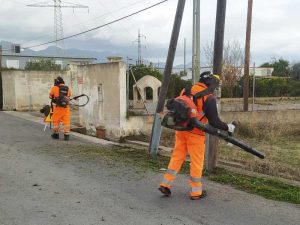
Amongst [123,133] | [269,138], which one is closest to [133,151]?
[123,133]

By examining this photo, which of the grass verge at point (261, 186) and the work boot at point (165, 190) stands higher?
the work boot at point (165, 190)

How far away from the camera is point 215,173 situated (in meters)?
7.70

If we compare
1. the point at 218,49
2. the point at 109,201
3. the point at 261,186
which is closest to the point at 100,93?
the point at 218,49

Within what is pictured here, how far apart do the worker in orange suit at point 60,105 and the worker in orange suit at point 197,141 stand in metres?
6.42

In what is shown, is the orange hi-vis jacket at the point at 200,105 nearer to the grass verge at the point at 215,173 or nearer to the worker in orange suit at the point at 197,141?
the worker in orange suit at the point at 197,141

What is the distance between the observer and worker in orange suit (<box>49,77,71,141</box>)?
11852mm

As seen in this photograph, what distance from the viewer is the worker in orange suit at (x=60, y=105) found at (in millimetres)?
11852

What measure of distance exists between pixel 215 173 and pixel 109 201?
8.44ft

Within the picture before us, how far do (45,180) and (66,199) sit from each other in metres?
1.28

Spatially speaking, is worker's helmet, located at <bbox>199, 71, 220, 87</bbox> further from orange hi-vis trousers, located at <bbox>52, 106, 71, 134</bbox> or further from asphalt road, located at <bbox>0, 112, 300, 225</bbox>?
orange hi-vis trousers, located at <bbox>52, 106, 71, 134</bbox>

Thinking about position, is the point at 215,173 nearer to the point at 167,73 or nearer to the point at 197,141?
the point at 197,141

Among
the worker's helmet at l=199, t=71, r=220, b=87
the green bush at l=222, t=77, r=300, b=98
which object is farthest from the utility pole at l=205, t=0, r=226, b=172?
the green bush at l=222, t=77, r=300, b=98

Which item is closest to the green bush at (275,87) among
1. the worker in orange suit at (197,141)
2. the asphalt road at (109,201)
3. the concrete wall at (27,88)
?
the concrete wall at (27,88)

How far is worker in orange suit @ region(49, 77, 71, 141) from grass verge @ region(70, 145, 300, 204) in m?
1.48
